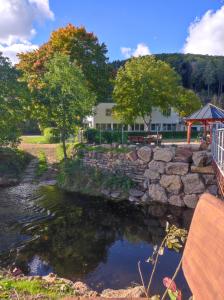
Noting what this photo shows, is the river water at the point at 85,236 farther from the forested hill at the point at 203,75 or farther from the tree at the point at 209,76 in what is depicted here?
the tree at the point at 209,76

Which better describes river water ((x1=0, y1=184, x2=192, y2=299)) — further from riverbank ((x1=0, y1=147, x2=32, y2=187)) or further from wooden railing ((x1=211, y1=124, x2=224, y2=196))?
wooden railing ((x1=211, y1=124, x2=224, y2=196))

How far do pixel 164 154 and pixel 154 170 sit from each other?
1.03 meters

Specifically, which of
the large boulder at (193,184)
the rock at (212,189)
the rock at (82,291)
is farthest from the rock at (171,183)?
the rock at (82,291)

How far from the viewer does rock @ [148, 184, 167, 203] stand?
18.3 m

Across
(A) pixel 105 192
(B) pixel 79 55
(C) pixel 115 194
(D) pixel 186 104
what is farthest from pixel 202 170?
(D) pixel 186 104

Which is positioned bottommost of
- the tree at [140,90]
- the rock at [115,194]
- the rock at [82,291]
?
the rock at [115,194]

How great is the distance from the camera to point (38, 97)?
23.6 m

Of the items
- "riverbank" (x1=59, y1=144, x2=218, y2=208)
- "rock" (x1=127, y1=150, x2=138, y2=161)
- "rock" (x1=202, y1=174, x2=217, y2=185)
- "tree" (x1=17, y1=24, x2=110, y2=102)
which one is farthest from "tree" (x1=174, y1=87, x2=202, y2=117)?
"rock" (x1=202, y1=174, x2=217, y2=185)

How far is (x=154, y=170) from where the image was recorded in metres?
19.0

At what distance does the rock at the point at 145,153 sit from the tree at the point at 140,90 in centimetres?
1524

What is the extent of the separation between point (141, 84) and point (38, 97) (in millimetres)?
13501

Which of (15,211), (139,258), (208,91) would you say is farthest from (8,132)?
(208,91)

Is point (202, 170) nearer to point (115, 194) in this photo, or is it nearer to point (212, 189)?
point (212, 189)

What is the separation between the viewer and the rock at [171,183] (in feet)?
59.5
